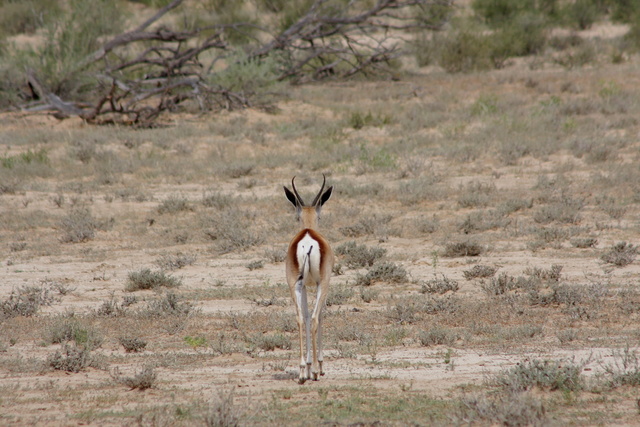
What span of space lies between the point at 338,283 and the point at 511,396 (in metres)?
4.53

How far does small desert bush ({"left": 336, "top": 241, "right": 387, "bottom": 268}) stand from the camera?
9.88 metres

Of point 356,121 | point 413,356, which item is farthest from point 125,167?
point 413,356

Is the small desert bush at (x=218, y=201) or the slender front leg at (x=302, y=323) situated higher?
the small desert bush at (x=218, y=201)

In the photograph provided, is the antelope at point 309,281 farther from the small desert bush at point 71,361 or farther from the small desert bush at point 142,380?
the small desert bush at point 71,361

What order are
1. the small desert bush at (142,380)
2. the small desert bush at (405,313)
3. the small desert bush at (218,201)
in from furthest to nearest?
the small desert bush at (218,201), the small desert bush at (405,313), the small desert bush at (142,380)

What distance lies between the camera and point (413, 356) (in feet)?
20.7

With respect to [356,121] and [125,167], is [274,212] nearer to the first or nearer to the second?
[125,167]

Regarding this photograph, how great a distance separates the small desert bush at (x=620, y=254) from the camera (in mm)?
9250

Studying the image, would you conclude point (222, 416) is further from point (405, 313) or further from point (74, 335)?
point (405, 313)

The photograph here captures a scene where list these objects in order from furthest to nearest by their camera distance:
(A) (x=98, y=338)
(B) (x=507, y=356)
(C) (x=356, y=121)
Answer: (C) (x=356, y=121), (A) (x=98, y=338), (B) (x=507, y=356)

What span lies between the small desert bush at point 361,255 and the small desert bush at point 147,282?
7.82 feet

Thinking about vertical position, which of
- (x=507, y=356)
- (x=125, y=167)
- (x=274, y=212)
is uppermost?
(x=125, y=167)

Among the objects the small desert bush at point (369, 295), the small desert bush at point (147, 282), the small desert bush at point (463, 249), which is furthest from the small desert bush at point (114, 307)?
the small desert bush at point (463, 249)

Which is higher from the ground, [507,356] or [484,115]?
[484,115]
